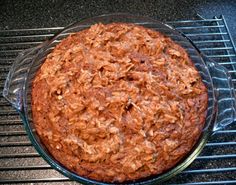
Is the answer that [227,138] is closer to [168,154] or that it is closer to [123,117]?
[168,154]

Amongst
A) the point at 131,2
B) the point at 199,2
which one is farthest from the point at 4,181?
the point at 199,2

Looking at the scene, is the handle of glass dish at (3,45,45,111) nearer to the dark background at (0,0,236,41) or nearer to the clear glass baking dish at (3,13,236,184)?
the clear glass baking dish at (3,13,236,184)

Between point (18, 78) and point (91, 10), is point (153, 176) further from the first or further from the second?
point (91, 10)

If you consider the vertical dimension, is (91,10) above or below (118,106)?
above

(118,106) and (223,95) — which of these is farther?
(223,95)

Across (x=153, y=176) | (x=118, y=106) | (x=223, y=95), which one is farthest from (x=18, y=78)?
(x=223, y=95)

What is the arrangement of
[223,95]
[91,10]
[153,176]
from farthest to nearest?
[91,10] < [223,95] < [153,176]

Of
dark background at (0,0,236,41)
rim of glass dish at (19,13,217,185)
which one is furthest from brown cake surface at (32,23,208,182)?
dark background at (0,0,236,41)

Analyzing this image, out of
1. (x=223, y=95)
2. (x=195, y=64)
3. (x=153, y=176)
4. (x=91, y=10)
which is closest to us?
(x=153, y=176)
